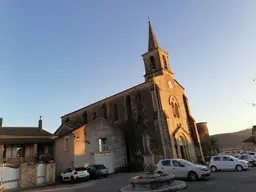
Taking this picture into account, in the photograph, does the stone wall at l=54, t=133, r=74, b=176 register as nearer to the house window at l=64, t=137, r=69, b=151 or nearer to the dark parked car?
the house window at l=64, t=137, r=69, b=151

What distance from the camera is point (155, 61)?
102 ft

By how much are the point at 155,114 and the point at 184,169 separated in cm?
1265

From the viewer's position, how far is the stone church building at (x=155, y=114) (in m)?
25.1

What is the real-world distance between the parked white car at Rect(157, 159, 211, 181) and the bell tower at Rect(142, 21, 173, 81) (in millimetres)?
17422

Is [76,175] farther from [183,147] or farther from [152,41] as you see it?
[152,41]

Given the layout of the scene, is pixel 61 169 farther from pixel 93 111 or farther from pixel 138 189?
pixel 138 189

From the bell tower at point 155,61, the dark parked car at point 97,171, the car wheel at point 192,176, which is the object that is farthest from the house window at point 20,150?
the car wheel at point 192,176

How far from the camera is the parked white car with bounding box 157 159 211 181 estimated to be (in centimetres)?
1291

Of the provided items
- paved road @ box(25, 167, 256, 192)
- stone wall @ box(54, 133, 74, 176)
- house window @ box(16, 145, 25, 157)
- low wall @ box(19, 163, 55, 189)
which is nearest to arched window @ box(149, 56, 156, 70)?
stone wall @ box(54, 133, 74, 176)

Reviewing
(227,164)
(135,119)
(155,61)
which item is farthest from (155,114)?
(227,164)

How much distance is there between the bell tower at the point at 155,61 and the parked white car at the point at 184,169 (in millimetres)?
17422

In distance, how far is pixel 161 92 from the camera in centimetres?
2727

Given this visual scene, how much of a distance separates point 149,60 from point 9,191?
25.0m

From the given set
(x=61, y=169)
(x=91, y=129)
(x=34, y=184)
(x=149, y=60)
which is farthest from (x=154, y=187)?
(x=149, y=60)
